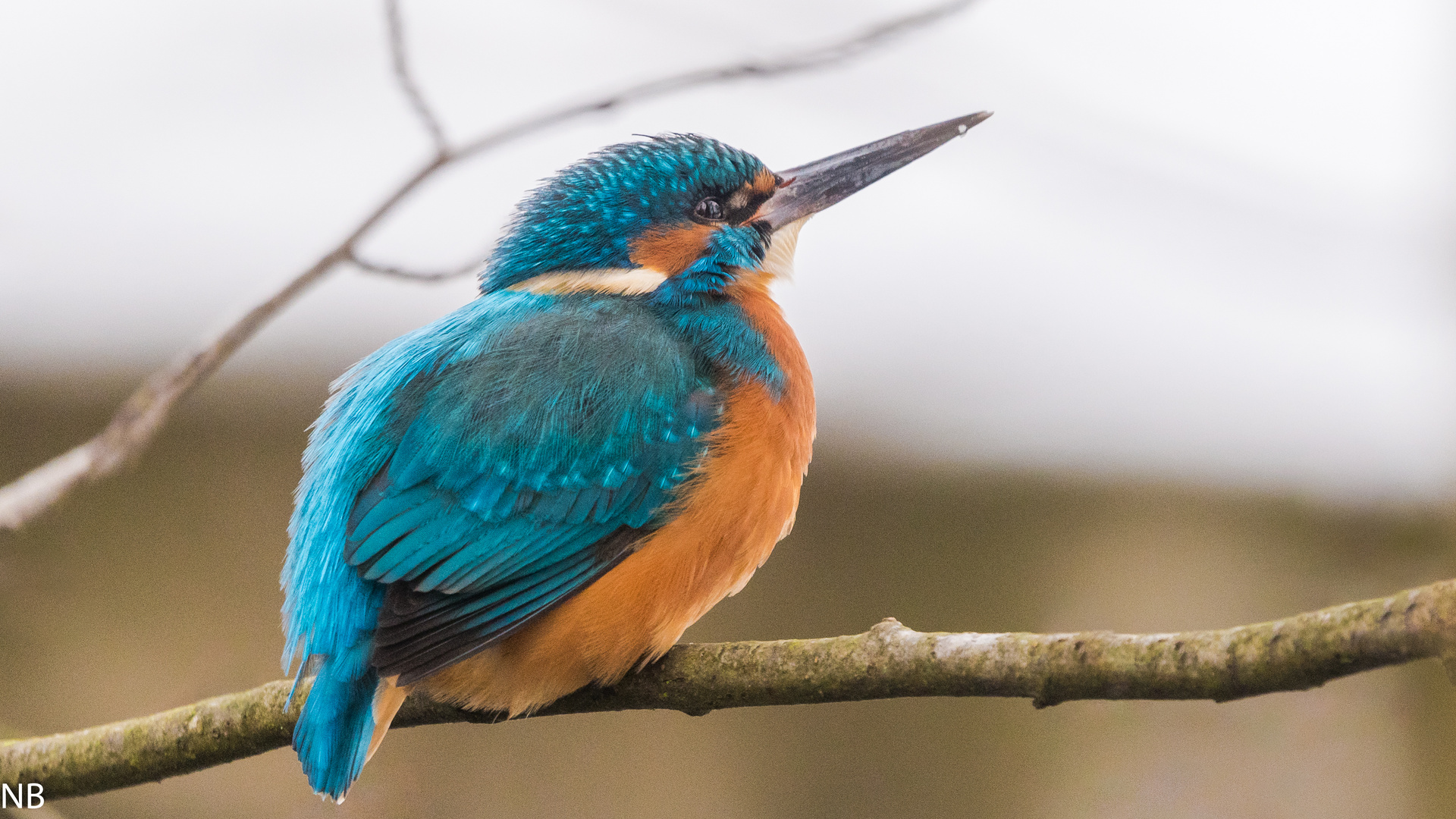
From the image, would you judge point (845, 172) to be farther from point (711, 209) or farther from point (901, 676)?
point (901, 676)

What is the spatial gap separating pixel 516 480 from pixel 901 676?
31.0 inches

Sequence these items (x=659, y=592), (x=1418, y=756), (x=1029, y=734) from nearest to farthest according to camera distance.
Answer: (x=659, y=592), (x=1418, y=756), (x=1029, y=734)

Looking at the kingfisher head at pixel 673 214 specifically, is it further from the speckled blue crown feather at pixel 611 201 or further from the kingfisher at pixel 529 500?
the kingfisher at pixel 529 500

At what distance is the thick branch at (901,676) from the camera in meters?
1.16

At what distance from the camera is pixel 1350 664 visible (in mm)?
1159

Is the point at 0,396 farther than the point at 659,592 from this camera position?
Yes

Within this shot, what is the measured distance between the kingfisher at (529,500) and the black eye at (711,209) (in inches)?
10.1

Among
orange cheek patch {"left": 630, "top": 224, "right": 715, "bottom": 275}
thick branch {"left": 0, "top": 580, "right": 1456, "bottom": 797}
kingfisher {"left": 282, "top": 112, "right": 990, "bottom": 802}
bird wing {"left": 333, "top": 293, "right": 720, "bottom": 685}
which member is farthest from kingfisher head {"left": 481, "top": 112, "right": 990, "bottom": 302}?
thick branch {"left": 0, "top": 580, "right": 1456, "bottom": 797}

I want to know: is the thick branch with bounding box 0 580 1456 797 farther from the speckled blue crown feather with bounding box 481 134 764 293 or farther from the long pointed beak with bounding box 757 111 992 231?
the long pointed beak with bounding box 757 111 992 231

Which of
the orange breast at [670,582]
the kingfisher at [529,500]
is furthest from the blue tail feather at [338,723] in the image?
the orange breast at [670,582]

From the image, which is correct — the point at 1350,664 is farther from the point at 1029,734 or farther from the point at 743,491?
the point at 1029,734

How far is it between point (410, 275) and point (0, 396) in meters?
2.11

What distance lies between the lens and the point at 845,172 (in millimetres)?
2789

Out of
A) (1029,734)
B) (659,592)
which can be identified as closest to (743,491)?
(659,592)
